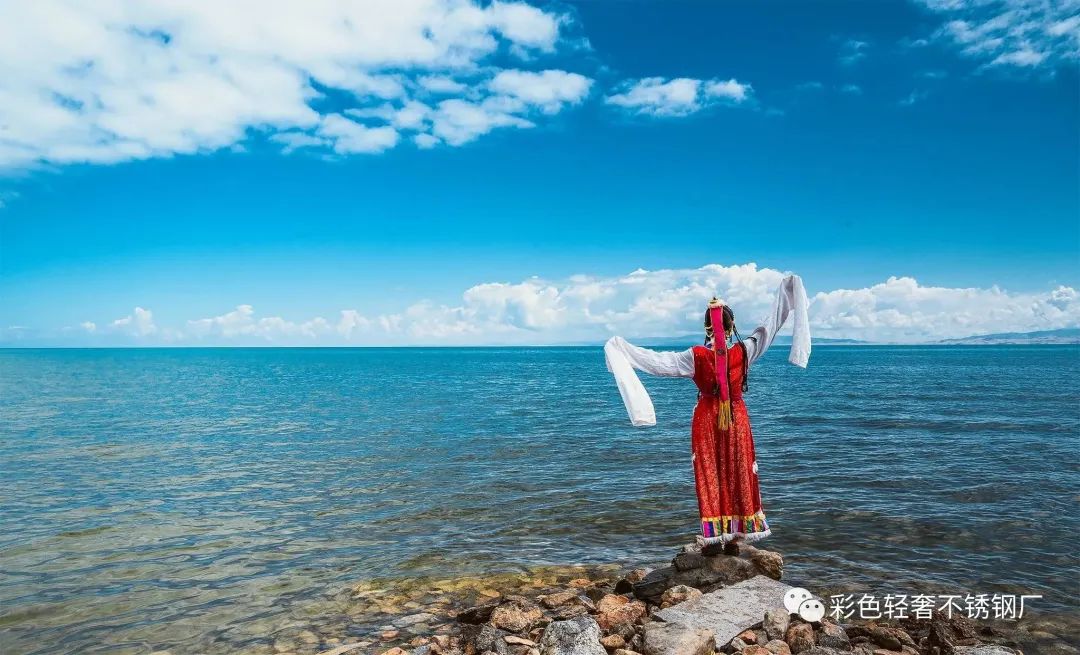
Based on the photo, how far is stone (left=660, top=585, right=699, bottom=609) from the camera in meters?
8.22

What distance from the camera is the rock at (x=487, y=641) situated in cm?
722

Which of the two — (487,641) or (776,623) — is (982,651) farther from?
(487,641)

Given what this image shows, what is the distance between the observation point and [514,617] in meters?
8.00

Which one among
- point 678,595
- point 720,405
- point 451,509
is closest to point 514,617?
point 678,595

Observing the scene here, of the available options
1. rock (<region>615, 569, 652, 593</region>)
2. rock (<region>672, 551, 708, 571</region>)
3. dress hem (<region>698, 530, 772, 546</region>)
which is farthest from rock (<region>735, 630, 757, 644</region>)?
rock (<region>615, 569, 652, 593</region>)


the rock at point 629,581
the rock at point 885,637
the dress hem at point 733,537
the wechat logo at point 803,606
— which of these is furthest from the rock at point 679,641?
the rock at point 629,581

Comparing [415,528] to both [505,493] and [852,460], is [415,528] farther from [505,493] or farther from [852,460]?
[852,460]

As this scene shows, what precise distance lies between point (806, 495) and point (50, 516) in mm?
17823

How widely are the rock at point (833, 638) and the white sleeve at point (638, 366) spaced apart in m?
3.07

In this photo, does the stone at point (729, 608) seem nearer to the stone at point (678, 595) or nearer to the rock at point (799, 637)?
the stone at point (678, 595)

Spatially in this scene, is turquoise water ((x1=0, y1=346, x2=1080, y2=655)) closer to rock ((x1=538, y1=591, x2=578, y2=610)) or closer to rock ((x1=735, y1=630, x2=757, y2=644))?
rock ((x1=538, y1=591, x2=578, y2=610))

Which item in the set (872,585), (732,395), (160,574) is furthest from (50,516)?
(872,585)

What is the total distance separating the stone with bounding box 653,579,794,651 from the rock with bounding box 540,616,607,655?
117 centimetres

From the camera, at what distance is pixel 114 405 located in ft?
148
